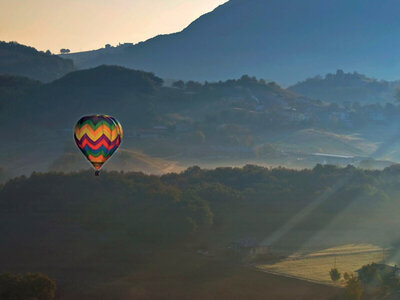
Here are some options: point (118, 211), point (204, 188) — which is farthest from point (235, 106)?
point (118, 211)

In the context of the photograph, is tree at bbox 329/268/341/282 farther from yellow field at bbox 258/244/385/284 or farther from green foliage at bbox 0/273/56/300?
green foliage at bbox 0/273/56/300

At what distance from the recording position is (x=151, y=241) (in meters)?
29.1

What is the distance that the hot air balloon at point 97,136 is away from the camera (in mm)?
26469

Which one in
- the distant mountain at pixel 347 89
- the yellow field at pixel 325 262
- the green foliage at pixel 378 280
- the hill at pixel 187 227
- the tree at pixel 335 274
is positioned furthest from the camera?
the distant mountain at pixel 347 89

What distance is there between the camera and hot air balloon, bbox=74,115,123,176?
2647cm

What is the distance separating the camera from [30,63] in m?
129

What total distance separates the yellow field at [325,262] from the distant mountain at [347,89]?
103789 millimetres

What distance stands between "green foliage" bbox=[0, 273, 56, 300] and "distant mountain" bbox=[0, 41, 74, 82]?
10314 centimetres

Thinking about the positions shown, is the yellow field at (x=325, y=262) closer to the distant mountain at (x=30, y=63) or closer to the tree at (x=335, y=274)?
the tree at (x=335, y=274)

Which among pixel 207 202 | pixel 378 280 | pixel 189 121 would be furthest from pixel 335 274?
pixel 189 121

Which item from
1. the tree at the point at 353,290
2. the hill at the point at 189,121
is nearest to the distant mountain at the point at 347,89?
the hill at the point at 189,121

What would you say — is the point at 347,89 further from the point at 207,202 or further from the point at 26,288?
the point at 26,288

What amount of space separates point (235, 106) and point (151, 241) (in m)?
60.7

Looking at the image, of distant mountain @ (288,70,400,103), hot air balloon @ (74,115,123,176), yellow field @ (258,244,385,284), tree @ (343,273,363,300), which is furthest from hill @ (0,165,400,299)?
distant mountain @ (288,70,400,103)
